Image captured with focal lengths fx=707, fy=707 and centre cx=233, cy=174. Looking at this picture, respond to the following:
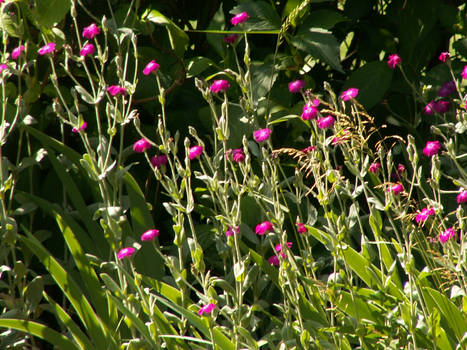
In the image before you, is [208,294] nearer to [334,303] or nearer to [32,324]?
[334,303]

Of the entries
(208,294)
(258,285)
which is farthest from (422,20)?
(208,294)

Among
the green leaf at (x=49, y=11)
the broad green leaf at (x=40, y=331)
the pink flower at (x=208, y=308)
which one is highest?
the green leaf at (x=49, y=11)

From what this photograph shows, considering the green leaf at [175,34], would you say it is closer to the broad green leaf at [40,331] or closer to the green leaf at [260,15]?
the green leaf at [260,15]

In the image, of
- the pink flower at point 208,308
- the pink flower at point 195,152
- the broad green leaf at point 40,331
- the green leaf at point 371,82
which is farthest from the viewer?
the green leaf at point 371,82

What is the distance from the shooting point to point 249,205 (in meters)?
2.11

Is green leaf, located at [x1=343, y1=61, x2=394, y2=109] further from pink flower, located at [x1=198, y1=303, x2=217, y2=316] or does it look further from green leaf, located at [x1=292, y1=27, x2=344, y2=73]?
pink flower, located at [x1=198, y1=303, x2=217, y2=316]

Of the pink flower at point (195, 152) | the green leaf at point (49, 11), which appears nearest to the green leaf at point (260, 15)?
the green leaf at point (49, 11)

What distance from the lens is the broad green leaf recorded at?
5.57 ft

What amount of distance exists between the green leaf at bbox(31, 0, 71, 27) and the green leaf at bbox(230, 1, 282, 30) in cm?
50

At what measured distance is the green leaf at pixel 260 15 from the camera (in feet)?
6.99

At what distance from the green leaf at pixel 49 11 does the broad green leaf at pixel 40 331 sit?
88 cm

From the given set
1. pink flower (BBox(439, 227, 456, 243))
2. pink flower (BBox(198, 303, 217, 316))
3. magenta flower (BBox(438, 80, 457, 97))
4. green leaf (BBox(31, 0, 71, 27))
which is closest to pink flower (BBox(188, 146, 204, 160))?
pink flower (BBox(198, 303, 217, 316))

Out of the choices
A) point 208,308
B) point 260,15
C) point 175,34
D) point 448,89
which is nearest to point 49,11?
point 175,34

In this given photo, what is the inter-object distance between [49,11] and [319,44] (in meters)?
0.80
